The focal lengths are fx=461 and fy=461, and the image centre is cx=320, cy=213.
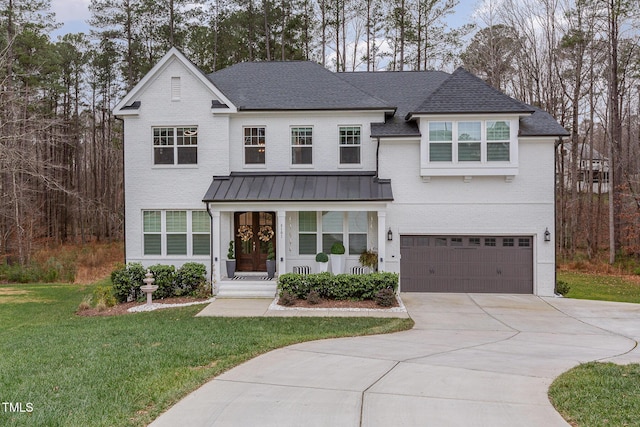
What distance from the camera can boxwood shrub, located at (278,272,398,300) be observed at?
45.2 feet

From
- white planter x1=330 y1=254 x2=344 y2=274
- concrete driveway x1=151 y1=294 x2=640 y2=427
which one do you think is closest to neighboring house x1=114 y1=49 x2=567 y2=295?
white planter x1=330 y1=254 x2=344 y2=274

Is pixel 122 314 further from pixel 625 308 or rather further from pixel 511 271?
pixel 625 308

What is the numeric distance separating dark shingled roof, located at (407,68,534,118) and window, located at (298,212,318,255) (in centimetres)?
501

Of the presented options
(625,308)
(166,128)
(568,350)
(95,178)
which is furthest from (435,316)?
(95,178)

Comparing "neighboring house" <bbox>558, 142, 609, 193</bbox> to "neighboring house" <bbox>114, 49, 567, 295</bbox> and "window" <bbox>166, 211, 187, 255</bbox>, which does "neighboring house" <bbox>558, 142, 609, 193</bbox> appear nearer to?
"neighboring house" <bbox>114, 49, 567, 295</bbox>

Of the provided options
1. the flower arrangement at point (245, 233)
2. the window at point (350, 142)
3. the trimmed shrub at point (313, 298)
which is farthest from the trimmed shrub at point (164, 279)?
the window at point (350, 142)

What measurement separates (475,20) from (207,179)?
21883mm

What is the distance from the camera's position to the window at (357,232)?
53.2ft

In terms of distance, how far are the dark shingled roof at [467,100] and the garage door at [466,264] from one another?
14.1ft

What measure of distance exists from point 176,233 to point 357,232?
6.42m

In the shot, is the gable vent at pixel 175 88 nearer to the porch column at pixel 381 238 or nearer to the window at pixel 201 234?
the window at pixel 201 234

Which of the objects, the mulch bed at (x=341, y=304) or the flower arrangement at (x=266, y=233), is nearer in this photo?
the mulch bed at (x=341, y=304)

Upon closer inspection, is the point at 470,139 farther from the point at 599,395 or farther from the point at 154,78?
the point at 154,78

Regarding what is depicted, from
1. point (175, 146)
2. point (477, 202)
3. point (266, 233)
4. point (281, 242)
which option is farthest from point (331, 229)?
point (175, 146)
